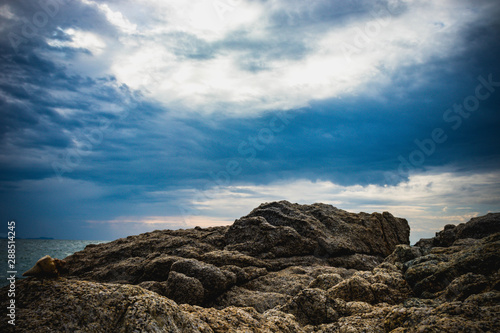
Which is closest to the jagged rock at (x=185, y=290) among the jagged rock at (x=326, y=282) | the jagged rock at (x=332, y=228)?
the jagged rock at (x=326, y=282)

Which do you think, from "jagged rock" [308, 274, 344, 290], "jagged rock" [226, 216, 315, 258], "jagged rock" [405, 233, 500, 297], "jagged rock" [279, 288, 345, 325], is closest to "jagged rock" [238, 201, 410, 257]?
"jagged rock" [226, 216, 315, 258]

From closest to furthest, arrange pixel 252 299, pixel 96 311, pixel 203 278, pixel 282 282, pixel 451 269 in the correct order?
pixel 96 311
pixel 451 269
pixel 252 299
pixel 203 278
pixel 282 282

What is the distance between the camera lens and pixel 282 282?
690 inches

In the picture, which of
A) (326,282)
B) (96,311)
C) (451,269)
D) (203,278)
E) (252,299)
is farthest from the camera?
(203,278)

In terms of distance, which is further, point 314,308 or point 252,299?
point 252,299

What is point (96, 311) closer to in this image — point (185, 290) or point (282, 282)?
point (185, 290)

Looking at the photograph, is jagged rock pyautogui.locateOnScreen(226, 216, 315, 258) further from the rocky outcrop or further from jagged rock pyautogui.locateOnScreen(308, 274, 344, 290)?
jagged rock pyautogui.locateOnScreen(308, 274, 344, 290)

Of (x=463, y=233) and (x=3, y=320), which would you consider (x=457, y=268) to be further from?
(x=463, y=233)

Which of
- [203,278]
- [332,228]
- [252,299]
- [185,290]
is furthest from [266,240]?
[185,290]

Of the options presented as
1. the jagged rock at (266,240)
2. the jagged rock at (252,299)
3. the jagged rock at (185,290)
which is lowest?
the jagged rock at (252,299)

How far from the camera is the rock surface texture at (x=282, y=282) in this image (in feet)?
20.2

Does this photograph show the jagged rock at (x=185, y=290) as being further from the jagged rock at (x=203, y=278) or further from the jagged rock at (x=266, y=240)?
the jagged rock at (x=266, y=240)

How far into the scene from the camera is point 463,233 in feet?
88.8

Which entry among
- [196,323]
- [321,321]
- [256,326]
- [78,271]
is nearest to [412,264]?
[321,321]
